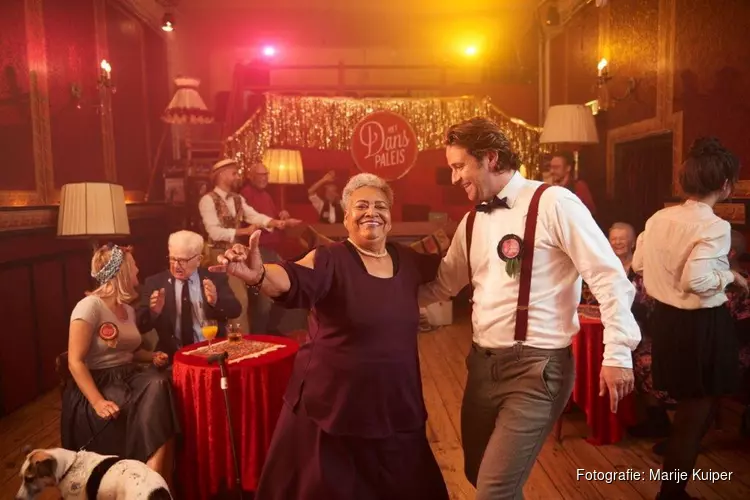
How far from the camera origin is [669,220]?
2.84m

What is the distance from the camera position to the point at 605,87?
21.6 feet

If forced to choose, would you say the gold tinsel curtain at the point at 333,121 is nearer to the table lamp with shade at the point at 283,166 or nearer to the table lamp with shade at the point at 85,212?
the table lamp with shade at the point at 283,166

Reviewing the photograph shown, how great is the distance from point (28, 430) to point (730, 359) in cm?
431

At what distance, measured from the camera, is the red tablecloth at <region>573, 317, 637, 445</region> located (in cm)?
366

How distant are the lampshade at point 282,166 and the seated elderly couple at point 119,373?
4338 mm

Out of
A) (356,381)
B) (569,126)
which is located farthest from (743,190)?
(356,381)

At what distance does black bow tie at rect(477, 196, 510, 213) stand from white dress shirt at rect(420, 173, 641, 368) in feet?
0.05

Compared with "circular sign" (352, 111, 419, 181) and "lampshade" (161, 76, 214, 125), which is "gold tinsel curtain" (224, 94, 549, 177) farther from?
"lampshade" (161, 76, 214, 125)

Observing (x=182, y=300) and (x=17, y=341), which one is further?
(x=17, y=341)

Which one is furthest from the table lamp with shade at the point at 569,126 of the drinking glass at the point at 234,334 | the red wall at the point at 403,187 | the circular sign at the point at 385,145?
the drinking glass at the point at 234,334

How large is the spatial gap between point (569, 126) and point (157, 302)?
458cm

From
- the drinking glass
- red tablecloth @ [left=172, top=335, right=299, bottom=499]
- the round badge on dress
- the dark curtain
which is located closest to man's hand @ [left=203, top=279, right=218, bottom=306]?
the drinking glass

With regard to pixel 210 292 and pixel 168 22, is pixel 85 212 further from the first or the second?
pixel 168 22

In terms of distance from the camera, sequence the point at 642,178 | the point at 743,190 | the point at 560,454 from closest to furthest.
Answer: the point at 560,454 → the point at 743,190 → the point at 642,178
